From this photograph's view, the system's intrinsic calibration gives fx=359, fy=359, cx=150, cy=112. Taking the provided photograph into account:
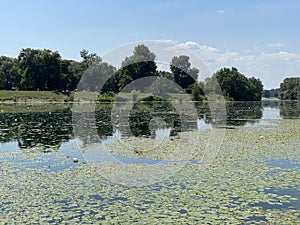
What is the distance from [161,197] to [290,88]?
449 feet

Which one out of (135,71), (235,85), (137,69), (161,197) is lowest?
(161,197)

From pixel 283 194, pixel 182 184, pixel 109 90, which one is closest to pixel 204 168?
pixel 182 184

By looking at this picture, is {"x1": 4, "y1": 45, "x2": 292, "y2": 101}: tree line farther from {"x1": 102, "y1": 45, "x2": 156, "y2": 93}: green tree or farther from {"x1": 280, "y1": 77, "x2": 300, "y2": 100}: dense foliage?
{"x1": 280, "y1": 77, "x2": 300, "y2": 100}: dense foliage

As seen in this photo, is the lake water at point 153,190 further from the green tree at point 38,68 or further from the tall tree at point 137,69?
the green tree at point 38,68

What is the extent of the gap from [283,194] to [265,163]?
3.50m

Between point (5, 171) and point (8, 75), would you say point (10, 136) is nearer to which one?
point (5, 171)

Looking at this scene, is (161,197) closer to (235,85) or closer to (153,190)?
(153,190)

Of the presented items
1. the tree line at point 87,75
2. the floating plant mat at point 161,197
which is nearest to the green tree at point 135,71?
the tree line at point 87,75

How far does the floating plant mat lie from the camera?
662cm

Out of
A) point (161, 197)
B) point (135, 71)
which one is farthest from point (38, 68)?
point (161, 197)

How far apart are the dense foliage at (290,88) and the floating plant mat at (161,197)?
12431cm

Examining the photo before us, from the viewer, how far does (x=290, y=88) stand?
134000 mm

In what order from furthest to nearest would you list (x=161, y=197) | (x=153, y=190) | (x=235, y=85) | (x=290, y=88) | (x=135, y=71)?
(x=290, y=88)
(x=235, y=85)
(x=135, y=71)
(x=153, y=190)
(x=161, y=197)

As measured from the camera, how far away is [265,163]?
11.5 meters
